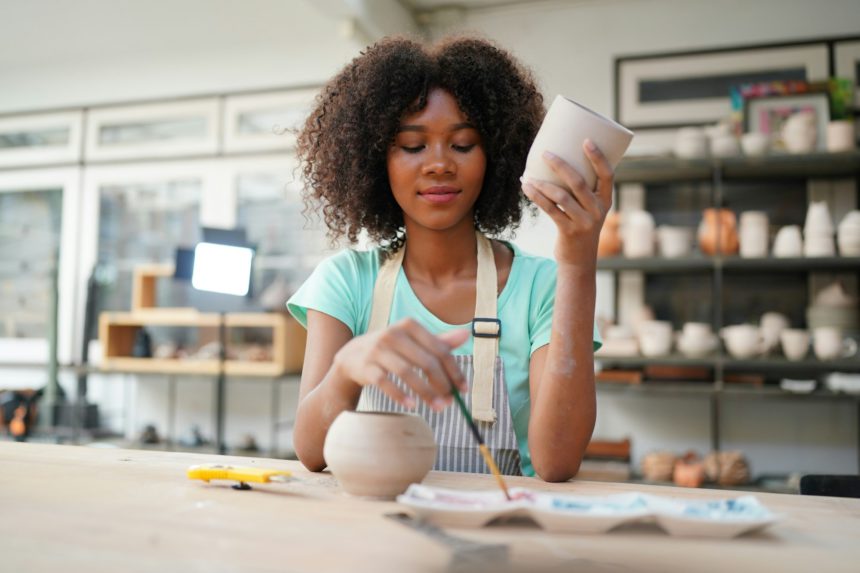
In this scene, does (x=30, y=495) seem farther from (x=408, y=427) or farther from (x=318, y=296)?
(x=318, y=296)

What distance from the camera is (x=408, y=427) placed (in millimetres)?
880

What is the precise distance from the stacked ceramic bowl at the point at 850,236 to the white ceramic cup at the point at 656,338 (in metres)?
0.87

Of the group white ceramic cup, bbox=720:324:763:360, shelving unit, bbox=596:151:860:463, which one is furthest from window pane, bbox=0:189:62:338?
white ceramic cup, bbox=720:324:763:360

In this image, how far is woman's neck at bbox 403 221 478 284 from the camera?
4.68ft

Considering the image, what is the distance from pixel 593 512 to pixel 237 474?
1.51 feet

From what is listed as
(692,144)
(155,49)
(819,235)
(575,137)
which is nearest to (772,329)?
(819,235)

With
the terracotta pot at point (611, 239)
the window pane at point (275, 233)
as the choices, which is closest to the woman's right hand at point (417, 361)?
the terracotta pot at point (611, 239)

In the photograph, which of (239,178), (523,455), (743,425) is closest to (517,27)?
(239,178)

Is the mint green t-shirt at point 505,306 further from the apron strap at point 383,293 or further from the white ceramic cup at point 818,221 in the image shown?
the white ceramic cup at point 818,221

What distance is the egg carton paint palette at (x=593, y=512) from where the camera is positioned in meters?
0.72

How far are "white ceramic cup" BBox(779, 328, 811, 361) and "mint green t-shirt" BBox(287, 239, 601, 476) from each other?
260cm

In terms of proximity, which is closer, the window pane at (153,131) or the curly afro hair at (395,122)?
the curly afro hair at (395,122)

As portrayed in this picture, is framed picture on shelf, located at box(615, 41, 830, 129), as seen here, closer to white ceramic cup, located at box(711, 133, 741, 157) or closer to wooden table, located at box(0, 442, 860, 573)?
white ceramic cup, located at box(711, 133, 741, 157)

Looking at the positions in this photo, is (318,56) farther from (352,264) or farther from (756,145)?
(352,264)
